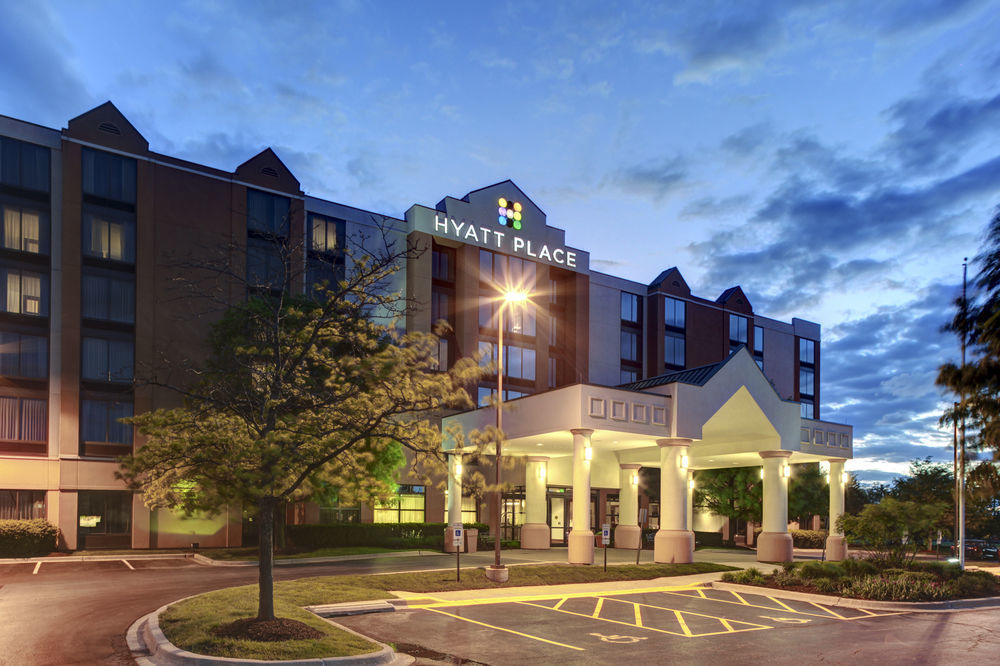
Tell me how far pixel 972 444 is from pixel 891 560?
1631 cm

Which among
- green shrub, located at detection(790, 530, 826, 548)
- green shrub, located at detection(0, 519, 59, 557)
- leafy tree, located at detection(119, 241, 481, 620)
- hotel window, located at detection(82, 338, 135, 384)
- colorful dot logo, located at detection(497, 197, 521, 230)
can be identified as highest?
colorful dot logo, located at detection(497, 197, 521, 230)

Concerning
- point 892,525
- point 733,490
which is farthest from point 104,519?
point 733,490

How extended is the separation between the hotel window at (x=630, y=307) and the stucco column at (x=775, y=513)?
2503 centimetres

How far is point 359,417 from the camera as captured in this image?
1487 centimetres

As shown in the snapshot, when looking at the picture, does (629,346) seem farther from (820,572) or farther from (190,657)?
(190,657)

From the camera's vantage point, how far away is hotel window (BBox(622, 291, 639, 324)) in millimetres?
61188

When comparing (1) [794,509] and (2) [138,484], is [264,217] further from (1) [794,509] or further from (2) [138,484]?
(1) [794,509]

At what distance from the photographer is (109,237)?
4047 centimetres

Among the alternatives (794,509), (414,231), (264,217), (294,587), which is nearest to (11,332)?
(264,217)

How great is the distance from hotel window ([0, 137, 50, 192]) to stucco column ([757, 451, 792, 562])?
38.0 metres

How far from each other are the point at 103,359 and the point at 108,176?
9.50 m

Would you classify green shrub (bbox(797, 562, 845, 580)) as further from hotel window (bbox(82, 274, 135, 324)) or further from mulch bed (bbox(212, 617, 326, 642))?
hotel window (bbox(82, 274, 135, 324))

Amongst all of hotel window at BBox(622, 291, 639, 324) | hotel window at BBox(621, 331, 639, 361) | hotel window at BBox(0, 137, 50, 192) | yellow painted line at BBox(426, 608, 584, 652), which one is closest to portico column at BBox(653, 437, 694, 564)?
yellow painted line at BBox(426, 608, 584, 652)

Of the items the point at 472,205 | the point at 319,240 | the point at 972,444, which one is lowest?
the point at 972,444
